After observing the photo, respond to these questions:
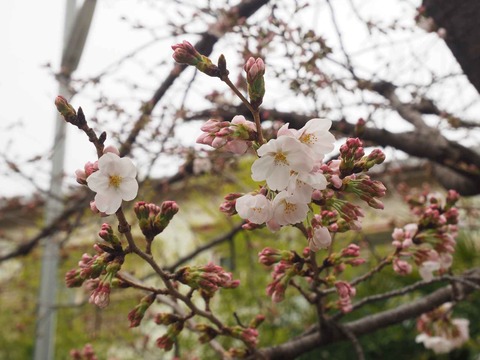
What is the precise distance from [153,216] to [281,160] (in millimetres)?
220

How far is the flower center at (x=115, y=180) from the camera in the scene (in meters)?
Answer: 0.55

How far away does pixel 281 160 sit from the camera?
49 cm

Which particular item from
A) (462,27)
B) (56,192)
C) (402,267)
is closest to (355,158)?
(402,267)

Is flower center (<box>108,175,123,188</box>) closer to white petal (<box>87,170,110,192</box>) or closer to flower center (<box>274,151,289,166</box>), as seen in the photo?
white petal (<box>87,170,110,192</box>)

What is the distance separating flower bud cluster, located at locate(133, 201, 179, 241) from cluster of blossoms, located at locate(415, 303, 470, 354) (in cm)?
88

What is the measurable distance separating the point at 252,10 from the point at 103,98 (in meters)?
0.52

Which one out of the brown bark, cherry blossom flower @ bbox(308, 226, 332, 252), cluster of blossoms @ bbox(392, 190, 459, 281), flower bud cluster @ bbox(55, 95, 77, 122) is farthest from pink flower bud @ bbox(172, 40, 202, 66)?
the brown bark

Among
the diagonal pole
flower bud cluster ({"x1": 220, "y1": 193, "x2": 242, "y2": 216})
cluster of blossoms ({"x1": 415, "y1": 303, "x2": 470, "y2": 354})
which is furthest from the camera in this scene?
the diagonal pole

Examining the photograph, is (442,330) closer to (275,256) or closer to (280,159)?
(275,256)

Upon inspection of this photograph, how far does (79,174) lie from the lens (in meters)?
0.58

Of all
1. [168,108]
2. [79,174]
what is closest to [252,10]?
[168,108]

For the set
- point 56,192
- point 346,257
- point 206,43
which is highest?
point 56,192

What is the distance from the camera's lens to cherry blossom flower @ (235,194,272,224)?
1.77 ft

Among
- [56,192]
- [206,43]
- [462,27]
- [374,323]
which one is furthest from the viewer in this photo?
[56,192]
